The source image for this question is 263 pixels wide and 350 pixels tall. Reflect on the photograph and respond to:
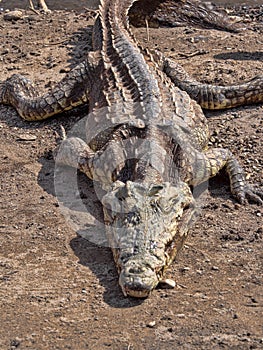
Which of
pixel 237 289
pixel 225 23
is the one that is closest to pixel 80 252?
pixel 237 289

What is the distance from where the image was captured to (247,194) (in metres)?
6.80

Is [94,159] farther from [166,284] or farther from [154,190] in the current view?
[166,284]

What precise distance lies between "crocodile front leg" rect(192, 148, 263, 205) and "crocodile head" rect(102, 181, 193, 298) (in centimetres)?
70

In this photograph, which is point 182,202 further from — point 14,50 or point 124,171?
point 14,50

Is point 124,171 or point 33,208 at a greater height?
point 124,171

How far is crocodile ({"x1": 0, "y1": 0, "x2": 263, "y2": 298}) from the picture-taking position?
5.47 meters

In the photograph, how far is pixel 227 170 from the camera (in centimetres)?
712

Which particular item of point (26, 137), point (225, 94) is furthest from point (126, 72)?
point (26, 137)

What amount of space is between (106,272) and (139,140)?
5.35 feet

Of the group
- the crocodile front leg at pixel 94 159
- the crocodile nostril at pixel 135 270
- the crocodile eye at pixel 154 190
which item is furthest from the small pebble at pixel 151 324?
the crocodile front leg at pixel 94 159

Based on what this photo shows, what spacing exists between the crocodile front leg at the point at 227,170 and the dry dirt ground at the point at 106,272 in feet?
0.39

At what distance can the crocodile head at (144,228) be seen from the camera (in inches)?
202

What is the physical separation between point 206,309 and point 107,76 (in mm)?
3895

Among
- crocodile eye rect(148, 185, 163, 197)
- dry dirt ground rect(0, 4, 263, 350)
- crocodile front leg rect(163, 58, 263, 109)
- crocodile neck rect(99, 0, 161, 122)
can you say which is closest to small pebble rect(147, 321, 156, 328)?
dry dirt ground rect(0, 4, 263, 350)
